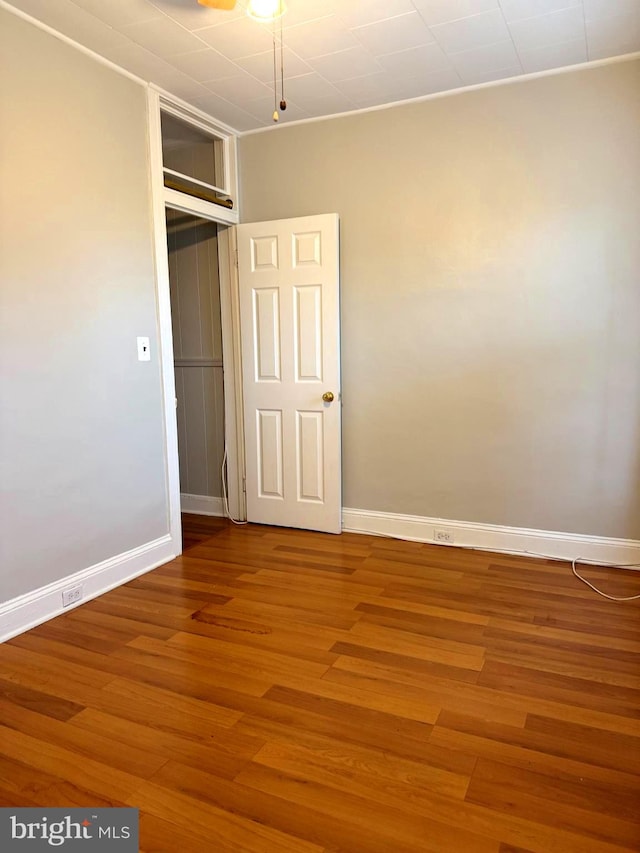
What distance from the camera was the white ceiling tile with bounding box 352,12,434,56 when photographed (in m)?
2.70

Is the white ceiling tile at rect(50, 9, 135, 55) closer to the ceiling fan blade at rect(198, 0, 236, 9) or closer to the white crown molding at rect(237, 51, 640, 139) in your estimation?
the ceiling fan blade at rect(198, 0, 236, 9)

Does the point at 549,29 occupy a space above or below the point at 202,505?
above

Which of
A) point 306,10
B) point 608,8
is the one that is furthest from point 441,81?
point 306,10

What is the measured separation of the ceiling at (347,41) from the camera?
2.58 metres

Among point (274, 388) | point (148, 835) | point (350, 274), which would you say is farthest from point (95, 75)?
point (148, 835)

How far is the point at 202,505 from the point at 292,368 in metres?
1.40

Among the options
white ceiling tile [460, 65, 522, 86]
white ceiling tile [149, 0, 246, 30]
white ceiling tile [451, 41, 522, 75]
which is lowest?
white ceiling tile [149, 0, 246, 30]

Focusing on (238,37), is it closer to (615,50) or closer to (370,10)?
(370,10)

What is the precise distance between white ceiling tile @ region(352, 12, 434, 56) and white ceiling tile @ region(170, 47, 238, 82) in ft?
2.33

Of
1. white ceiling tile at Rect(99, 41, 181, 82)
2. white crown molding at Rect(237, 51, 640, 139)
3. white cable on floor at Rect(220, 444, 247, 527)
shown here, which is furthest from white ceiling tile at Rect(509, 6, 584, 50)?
white cable on floor at Rect(220, 444, 247, 527)

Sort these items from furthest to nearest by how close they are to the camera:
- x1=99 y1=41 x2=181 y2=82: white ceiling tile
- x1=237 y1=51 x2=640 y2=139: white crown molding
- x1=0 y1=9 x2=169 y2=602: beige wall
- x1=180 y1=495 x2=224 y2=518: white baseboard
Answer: x1=180 y1=495 x2=224 y2=518: white baseboard → x1=237 y1=51 x2=640 y2=139: white crown molding → x1=99 y1=41 x2=181 y2=82: white ceiling tile → x1=0 y1=9 x2=169 y2=602: beige wall

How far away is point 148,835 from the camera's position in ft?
5.18

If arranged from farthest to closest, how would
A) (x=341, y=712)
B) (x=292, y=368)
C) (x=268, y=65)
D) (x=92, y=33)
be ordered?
(x=292, y=368)
(x=268, y=65)
(x=92, y=33)
(x=341, y=712)

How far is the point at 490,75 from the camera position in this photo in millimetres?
3287
